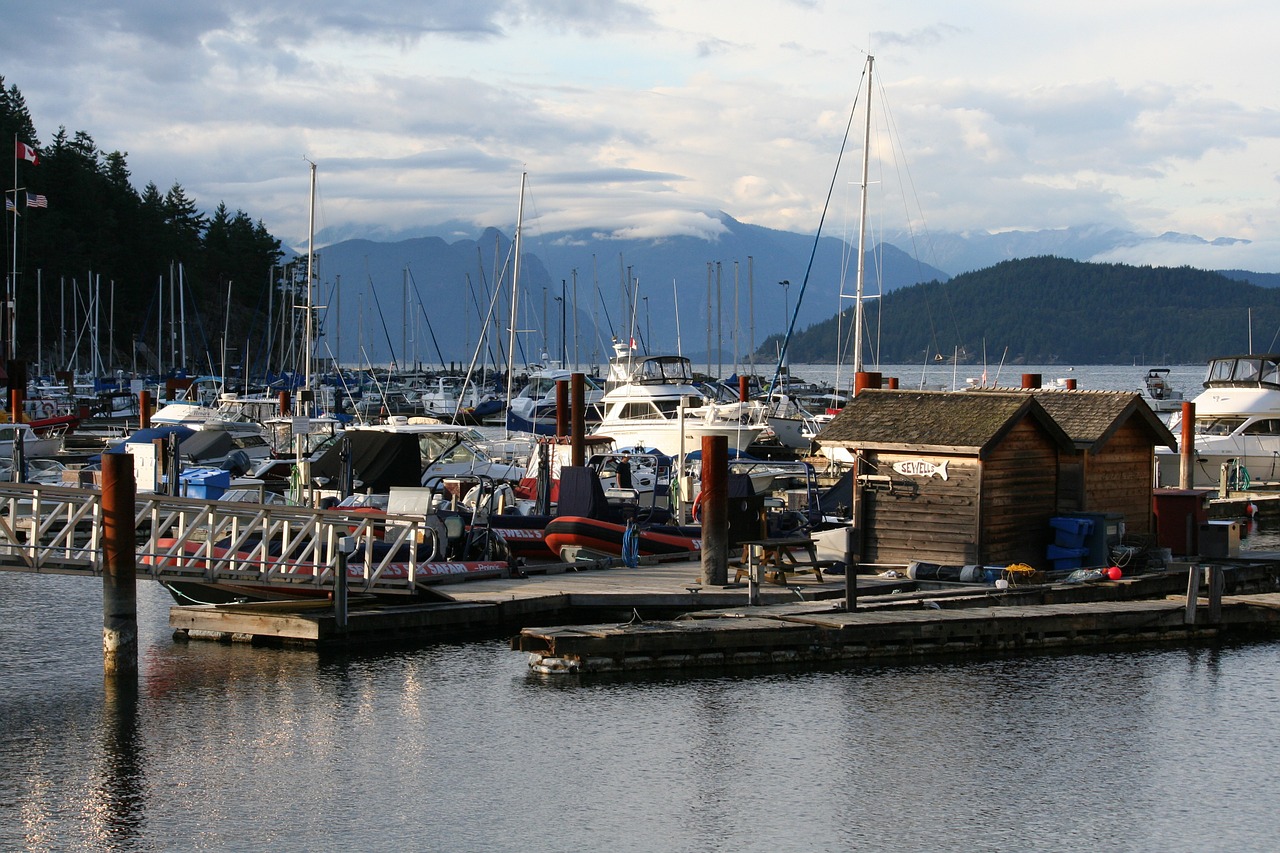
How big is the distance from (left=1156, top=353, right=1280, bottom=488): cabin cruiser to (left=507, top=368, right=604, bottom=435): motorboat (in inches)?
981

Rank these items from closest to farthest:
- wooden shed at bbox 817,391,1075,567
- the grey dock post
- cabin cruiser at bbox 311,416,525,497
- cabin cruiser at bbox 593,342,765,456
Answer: the grey dock post < wooden shed at bbox 817,391,1075,567 < cabin cruiser at bbox 311,416,525,497 < cabin cruiser at bbox 593,342,765,456

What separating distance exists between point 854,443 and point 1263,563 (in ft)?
29.6

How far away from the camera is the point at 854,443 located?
26.7 meters

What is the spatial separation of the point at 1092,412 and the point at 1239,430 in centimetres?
2450

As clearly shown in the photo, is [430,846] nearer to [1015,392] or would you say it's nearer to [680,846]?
[680,846]

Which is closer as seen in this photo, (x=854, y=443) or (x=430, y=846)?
(x=430, y=846)

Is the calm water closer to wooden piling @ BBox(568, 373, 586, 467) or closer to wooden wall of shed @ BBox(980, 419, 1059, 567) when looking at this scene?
wooden wall of shed @ BBox(980, 419, 1059, 567)

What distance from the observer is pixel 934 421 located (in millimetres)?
26328

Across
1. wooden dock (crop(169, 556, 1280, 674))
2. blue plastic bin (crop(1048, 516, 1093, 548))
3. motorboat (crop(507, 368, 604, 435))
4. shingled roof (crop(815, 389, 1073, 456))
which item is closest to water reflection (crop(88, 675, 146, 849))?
wooden dock (crop(169, 556, 1280, 674))

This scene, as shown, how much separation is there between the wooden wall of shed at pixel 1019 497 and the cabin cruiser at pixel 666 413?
23.4 meters

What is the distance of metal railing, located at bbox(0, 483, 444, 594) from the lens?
20.8 meters

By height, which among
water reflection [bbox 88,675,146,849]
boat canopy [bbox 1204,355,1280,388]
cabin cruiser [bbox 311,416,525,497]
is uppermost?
boat canopy [bbox 1204,355,1280,388]

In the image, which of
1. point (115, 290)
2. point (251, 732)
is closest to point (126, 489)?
point (251, 732)

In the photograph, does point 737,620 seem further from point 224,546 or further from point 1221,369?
point 1221,369
